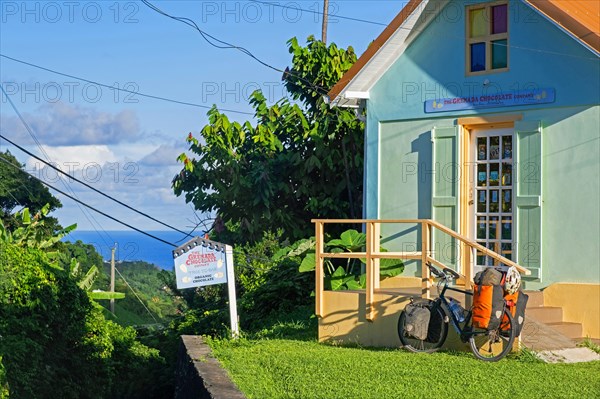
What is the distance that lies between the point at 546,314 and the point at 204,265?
5.11 metres

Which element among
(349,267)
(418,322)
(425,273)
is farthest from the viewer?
(349,267)

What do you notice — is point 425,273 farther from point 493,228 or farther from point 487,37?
point 487,37

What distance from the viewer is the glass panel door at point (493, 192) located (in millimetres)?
16000

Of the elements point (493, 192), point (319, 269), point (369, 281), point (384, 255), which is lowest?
point (369, 281)

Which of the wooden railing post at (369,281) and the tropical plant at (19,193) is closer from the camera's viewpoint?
the wooden railing post at (369,281)

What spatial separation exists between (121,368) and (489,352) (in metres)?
9.94

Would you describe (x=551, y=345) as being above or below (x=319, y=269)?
below

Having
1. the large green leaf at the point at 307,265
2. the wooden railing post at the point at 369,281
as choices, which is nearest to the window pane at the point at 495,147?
the wooden railing post at the point at 369,281

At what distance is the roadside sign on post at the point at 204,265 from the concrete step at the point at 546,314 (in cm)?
438

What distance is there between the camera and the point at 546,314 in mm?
14680

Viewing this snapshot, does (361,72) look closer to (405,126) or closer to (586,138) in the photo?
(405,126)

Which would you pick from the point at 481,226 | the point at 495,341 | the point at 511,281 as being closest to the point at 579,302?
the point at 481,226

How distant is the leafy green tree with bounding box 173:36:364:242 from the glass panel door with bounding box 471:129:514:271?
5885mm

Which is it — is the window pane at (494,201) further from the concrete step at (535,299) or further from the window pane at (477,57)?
the window pane at (477,57)
